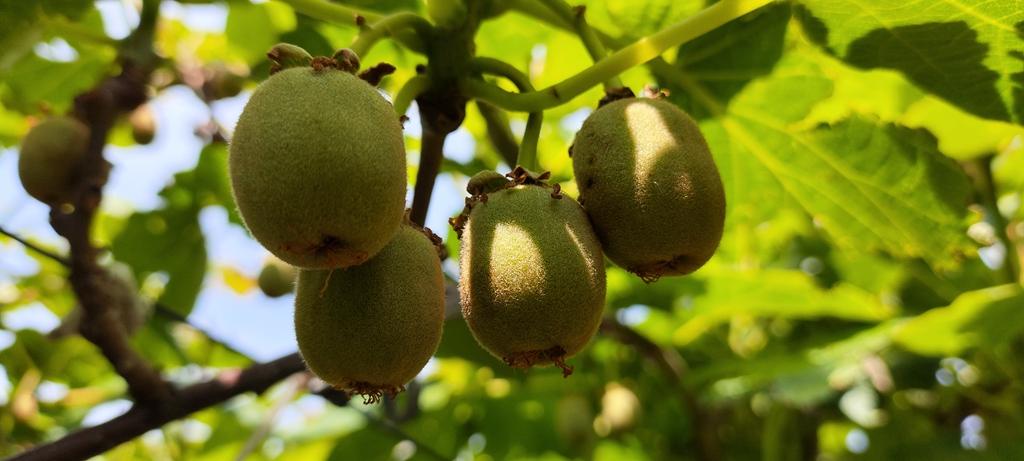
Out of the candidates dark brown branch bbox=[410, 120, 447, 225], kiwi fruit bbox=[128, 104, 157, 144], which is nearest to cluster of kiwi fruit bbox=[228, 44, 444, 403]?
dark brown branch bbox=[410, 120, 447, 225]

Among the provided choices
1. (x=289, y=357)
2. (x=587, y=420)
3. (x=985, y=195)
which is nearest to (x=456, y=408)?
(x=587, y=420)

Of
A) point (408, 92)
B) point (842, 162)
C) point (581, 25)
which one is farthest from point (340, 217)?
point (842, 162)

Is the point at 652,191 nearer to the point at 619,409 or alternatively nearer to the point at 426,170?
the point at 426,170

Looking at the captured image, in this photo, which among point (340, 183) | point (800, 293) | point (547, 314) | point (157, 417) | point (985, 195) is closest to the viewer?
point (340, 183)

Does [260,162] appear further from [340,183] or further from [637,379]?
[637,379]

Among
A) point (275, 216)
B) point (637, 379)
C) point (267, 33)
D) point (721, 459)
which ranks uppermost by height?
point (275, 216)

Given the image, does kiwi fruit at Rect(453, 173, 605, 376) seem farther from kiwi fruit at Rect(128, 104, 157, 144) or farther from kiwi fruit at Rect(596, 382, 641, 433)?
kiwi fruit at Rect(128, 104, 157, 144)
